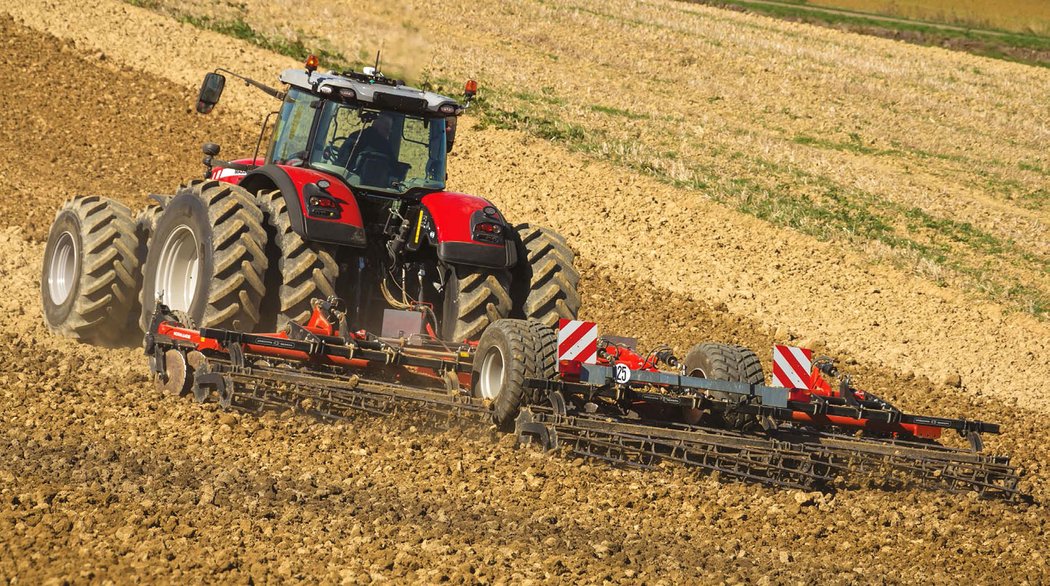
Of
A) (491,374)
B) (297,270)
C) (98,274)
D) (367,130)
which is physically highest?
(367,130)

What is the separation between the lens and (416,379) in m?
8.30

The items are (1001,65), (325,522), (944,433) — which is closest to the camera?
(325,522)

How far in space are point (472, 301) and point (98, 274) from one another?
116 inches


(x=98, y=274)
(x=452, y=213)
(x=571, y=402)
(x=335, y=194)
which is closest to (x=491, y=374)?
(x=571, y=402)

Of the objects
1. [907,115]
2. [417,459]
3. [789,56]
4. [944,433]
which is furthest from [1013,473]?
[789,56]

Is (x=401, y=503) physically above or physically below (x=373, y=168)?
below

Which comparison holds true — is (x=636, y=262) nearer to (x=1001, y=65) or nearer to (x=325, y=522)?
(x=325, y=522)

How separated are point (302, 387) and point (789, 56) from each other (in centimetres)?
2744

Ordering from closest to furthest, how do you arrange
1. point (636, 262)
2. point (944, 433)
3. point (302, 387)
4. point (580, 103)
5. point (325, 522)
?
point (325, 522) < point (302, 387) < point (944, 433) < point (636, 262) < point (580, 103)

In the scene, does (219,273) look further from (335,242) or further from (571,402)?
(571,402)

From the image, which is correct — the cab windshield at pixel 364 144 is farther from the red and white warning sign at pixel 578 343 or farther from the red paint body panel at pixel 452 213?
the red and white warning sign at pixel 578 343

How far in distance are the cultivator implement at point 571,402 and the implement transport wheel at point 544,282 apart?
0.71m

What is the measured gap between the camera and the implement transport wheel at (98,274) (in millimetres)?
9195

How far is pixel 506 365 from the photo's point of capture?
288 inches
